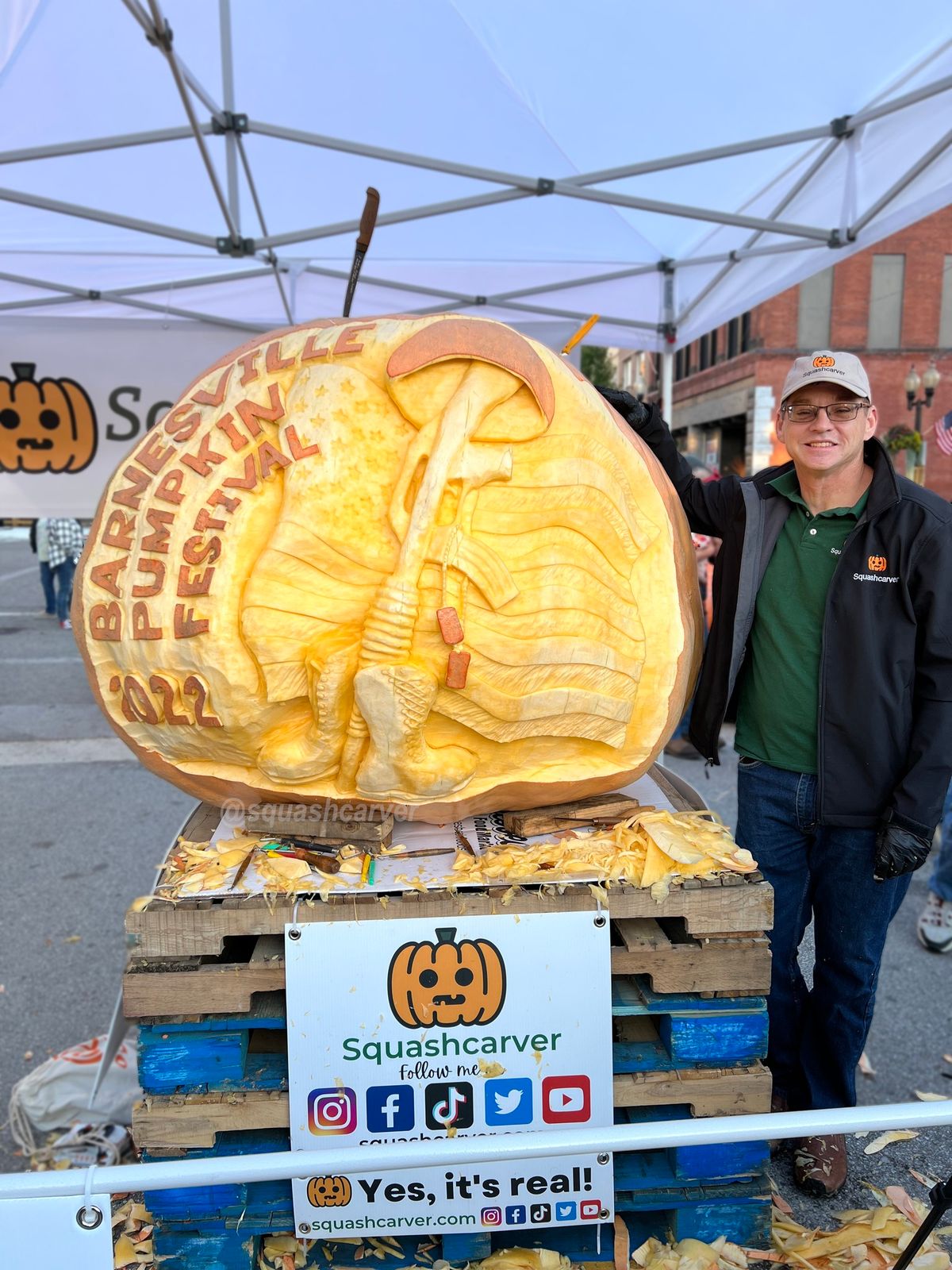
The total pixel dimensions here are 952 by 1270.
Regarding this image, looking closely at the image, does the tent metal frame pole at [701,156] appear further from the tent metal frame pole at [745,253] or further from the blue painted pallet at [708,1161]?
the blue painted pallet at [708,1161]

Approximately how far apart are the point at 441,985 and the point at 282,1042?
521 millimetres

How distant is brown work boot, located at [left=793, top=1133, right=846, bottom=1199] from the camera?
217 cm

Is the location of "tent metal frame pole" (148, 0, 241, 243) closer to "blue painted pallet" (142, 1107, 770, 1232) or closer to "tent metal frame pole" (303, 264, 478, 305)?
"tent metal frame pole" (303, 264, 478, 305)

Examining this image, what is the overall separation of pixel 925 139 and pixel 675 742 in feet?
11.4

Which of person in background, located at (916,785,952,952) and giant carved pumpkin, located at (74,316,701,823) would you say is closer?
giant carved pumpkin, located at (74,316,701,823)

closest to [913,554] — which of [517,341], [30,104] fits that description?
[517,341]

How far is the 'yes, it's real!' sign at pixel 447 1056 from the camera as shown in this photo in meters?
1.77

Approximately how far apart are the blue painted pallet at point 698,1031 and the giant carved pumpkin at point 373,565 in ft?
2.12

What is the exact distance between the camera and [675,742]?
5.59 meters

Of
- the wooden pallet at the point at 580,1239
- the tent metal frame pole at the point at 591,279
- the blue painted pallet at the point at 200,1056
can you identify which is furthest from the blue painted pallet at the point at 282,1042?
the tent metal frame pole at the point at 591,279

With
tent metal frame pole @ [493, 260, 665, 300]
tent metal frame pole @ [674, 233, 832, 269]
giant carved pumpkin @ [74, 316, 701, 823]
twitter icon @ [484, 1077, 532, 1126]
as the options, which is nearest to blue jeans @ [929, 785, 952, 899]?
giant carved pumpkin @ [74, 316, 701, 823]

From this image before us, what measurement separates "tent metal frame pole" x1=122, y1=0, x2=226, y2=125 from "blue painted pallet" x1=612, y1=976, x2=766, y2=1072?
11.6 feet

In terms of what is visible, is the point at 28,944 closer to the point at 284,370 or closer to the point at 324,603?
the point at 324,603

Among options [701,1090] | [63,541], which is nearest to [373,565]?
[701,1090]
